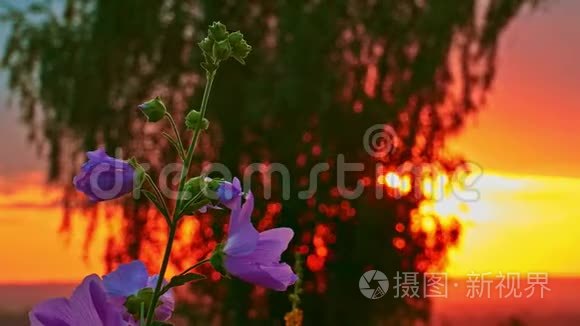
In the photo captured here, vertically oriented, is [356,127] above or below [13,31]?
below

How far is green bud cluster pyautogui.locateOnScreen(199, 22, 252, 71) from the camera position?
1.10 m

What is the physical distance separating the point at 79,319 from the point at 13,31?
994 centimetres

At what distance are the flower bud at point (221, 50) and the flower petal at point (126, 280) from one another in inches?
10.0

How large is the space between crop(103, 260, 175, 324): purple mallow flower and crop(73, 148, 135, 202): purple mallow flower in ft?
0.29

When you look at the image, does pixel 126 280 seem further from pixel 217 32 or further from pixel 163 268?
pixel 217 32

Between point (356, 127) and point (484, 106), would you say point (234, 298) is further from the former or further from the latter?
point (484, 106)

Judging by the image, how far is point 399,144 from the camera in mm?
8750

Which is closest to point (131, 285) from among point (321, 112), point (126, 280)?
point (126, 280)

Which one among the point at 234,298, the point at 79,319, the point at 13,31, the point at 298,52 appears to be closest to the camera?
the point at 79,319

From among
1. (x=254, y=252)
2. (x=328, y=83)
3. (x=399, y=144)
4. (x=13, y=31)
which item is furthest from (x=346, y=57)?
(x=254, y=252)

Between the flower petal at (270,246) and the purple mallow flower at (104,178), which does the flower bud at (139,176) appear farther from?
the flower petal at (270,246)

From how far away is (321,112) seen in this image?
8.48m

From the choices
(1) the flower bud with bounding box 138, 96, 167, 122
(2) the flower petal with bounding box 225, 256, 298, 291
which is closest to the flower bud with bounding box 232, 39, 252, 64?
(1) the flower bud with bounding box 138, 96, 167, 122

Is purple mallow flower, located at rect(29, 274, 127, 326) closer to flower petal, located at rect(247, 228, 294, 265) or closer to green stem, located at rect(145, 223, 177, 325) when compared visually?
green stem, located at rect(145, 223, 177, 325)
